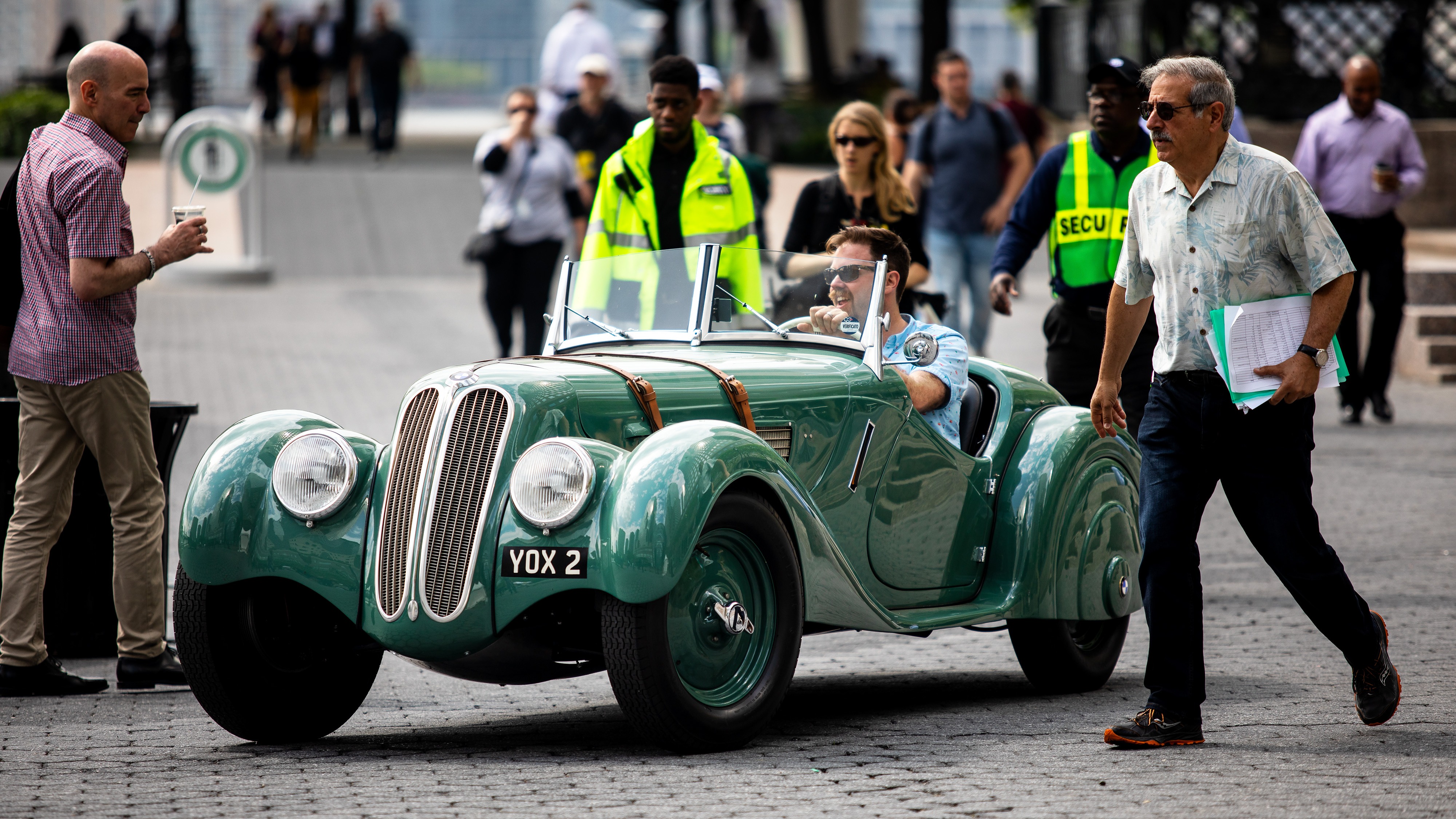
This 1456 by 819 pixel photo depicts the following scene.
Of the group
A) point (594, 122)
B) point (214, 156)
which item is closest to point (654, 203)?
point (594, 122)

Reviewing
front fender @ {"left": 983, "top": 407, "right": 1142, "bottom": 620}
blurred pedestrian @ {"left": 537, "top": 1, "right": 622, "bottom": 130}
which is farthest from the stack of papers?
blurred pedestrian @ {"left": 537, "top": 1, "right": 622, "bottom": 130}

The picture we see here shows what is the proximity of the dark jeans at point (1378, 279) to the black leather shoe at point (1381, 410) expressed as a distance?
9 cm

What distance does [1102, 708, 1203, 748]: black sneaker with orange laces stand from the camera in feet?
17.0

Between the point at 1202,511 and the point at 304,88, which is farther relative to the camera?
the point at 304,88

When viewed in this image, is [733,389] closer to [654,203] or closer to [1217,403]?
[1217,403]

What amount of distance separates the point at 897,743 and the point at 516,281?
7504 mm

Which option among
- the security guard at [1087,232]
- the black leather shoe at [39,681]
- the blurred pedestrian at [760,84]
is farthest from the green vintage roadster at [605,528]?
the blurred pedestrian at [760,84]

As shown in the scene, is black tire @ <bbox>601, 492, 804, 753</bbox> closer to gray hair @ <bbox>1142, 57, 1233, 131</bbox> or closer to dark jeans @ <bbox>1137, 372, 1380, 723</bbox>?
dark jeans @ <bbox>1137, 372, 1380, 723</bbox>

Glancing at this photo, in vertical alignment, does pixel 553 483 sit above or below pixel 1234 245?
below

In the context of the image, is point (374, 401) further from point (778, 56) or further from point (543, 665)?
point (778, 56)

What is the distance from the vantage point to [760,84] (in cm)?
2820

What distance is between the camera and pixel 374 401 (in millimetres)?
13164

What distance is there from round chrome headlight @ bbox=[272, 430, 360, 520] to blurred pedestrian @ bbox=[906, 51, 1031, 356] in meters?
7.27

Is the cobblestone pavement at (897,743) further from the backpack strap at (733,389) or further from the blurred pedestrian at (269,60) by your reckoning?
the blurred pedestrian at (269,60)
